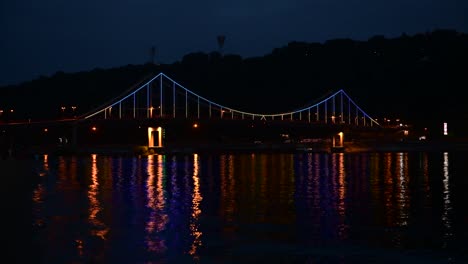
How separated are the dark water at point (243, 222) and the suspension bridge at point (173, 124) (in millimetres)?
47777

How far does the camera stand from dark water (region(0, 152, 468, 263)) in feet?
51.1

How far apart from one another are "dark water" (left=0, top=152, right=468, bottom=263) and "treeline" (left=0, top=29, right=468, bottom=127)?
90.7 metres

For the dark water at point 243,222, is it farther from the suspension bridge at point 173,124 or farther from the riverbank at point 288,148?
the riverbank at point 288,148

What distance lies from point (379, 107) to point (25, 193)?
365 feet

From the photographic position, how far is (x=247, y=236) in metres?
17.9

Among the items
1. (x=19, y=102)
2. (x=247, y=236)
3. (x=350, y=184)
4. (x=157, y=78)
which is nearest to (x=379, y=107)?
(x=157, y=78)

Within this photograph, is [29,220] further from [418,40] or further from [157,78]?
[418,40]

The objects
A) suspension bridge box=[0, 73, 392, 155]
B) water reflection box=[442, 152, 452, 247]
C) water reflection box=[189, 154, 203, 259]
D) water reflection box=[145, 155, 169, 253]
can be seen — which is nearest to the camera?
water reflection box=[189, 154, 203, 259]

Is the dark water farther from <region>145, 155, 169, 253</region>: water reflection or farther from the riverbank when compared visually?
the riverbank

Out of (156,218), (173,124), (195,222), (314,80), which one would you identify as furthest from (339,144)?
(195,222)

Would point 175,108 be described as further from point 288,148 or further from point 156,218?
point 156,218

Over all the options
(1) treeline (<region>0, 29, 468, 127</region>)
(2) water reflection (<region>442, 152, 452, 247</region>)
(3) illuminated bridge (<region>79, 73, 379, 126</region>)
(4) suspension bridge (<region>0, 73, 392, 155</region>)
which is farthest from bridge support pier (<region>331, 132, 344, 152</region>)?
(2) water reflection (<region>442, 152, 452, 247</region>)

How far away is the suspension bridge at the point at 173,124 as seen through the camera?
83000 millimetres

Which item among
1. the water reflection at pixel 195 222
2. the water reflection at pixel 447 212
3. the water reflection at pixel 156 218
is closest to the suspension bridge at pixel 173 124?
the water reflection at pixel 156 218
